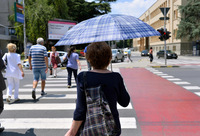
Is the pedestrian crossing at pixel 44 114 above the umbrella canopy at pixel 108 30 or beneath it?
beneath

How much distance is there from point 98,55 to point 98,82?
0.28 metres

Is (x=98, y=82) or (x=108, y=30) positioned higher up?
→ (x=108, y=30)

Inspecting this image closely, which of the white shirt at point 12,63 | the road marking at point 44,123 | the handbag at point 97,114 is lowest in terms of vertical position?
the road marking at point 44,123

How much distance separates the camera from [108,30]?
3.94 meters

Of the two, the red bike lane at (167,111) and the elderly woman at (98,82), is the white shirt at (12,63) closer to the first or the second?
the red bike lane at (167,111)

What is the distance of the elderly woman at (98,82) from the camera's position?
81.9 inches

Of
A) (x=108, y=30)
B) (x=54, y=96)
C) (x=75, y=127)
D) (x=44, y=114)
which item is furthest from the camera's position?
(x=54, y=96)

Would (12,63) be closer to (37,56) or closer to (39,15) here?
(37,56)

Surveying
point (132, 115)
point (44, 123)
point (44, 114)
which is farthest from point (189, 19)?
point (44, 123)

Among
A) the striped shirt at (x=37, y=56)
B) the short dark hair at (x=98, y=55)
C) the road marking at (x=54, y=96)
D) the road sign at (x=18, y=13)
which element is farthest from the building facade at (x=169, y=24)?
the short dark hair at (x=98, y=55)

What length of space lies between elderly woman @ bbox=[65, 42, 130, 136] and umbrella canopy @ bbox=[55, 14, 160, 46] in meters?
1.58

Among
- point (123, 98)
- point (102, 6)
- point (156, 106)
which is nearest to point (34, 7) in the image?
point (102, 6)

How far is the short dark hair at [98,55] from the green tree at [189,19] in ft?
129

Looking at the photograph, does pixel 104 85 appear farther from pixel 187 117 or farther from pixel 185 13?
pixel 185 13
